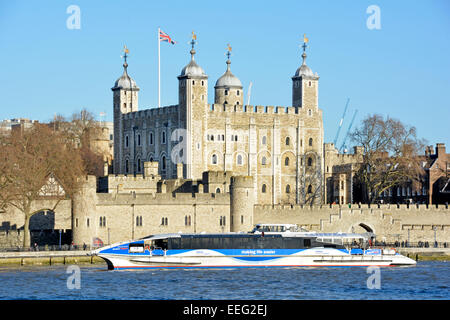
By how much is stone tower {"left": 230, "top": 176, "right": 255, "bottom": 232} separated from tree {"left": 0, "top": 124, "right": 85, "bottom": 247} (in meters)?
12.7

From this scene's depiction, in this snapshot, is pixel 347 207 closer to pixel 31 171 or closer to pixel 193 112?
pixel 193 112

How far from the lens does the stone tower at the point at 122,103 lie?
126 meters

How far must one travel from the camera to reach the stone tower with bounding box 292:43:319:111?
124 metres

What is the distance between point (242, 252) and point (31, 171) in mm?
21049

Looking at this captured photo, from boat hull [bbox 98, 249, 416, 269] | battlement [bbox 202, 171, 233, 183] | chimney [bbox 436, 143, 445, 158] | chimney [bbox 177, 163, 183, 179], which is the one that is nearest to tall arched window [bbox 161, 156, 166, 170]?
chimney [bbox 177, 163, 183, 179]

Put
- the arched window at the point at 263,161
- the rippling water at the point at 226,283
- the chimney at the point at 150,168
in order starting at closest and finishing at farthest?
the rippling water at the point at 226,283, the chimney at the point at 150,168, the arched window at the point at 263,161

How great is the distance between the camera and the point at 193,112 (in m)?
113

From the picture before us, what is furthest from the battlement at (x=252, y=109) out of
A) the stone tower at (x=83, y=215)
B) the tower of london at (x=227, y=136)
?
the stone tower at (x=83, y=215)

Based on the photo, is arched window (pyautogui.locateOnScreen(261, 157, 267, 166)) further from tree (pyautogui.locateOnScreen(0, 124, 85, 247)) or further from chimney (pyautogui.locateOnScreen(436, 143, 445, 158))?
tree (pyautogui.locateOnScreen(0, 124, 85, 247))

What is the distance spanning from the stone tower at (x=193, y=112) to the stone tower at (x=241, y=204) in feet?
79.8

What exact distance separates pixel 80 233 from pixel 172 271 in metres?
15.4

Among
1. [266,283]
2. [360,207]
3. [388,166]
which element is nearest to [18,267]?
[266,283]

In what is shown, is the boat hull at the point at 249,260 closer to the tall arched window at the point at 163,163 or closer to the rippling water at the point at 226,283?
the rippling water at the point at 226,283

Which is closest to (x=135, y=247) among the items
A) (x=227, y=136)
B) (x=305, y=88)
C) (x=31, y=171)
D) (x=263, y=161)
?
(x=31, y=171)
